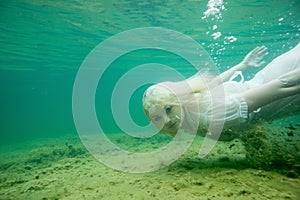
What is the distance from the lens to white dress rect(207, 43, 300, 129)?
3.65 m

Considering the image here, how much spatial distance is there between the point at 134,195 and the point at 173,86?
1.92m

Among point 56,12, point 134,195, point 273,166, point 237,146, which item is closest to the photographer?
point 134,195

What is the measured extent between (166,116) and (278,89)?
6.02 ft

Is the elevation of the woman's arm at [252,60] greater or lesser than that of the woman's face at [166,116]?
greater

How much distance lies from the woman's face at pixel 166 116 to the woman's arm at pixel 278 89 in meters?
1.24

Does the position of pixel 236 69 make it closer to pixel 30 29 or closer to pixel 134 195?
pixel 134 195

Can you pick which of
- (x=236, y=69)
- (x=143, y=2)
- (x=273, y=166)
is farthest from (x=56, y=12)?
(x=273, y=166)

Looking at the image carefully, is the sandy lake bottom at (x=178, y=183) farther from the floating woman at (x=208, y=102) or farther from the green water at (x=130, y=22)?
the green water at (x=130, y=22)

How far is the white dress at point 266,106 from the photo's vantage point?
365cm

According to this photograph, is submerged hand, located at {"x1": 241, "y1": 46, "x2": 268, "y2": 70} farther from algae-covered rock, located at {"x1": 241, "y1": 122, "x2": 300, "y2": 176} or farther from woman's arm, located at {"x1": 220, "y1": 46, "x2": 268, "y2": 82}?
algae-covered rock, located at {"x1": 241, "y1": 122, "x2": 300, "y2": 176}

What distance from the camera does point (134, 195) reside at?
3.33 meters

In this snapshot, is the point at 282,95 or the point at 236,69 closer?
the point at 282,95

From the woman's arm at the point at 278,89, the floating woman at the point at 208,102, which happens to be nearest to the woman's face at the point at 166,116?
the floating woman at the point at 208,102

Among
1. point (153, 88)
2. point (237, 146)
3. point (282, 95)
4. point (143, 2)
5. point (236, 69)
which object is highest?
point (143, 2)
